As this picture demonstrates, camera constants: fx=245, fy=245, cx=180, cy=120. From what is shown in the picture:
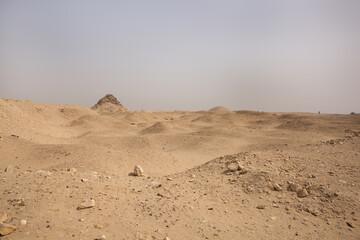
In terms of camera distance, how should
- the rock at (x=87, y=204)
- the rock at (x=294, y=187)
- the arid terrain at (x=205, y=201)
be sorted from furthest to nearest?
the rock at (x=294, y=187) → the rock at (x=87, y=204) → the arid terrain at (x=205, y=201)

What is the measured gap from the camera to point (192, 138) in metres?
14.2

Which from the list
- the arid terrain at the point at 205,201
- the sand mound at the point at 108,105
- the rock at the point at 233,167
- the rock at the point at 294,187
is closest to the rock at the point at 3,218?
the arid terrain at the point at 205,201

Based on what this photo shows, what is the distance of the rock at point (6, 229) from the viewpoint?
2795 mm

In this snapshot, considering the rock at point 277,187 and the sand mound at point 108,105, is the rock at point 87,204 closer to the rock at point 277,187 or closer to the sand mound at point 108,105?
the rock at point 277,187

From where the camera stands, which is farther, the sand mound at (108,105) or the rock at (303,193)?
the sand mound at (108,105)

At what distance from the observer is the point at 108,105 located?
4447cm

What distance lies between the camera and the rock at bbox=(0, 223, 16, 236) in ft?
9.17

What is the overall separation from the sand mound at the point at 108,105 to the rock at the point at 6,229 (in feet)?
135

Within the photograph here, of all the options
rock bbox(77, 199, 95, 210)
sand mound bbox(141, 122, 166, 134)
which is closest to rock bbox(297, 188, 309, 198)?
rock bbox(77, 199, 95, 210)

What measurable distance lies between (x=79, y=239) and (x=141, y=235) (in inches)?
28.2

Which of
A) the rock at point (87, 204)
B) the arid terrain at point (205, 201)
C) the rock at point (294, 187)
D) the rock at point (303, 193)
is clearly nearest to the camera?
the arid terrain at point (205, 201)

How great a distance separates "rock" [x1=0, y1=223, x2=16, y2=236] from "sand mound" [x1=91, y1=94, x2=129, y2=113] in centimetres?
4106

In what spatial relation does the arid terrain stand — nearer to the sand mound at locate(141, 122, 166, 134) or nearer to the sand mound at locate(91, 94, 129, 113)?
the sand mound at locate(141, 122, 166, 134)

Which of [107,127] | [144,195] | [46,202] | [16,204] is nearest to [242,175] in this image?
[144,195]
